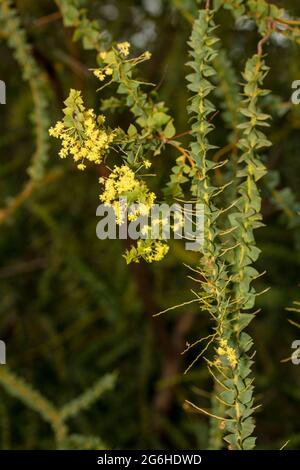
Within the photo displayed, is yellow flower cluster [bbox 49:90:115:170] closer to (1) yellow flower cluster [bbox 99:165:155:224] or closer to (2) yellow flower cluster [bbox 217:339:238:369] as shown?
(1) yellow flower cluster [bbox 99:165:155:224]

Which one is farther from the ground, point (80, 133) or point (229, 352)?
point (80, 133)

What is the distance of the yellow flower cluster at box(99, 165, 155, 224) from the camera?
1.14 feet

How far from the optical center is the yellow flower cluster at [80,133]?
350mm

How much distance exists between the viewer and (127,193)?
35cm

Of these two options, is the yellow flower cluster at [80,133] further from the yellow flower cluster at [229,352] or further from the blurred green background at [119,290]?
the blurred green background at [119,290]

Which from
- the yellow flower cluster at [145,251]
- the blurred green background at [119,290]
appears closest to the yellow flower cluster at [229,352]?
the yellow flower cluster at [145,251]

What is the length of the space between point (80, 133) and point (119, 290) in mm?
624

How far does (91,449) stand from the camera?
1.80ft

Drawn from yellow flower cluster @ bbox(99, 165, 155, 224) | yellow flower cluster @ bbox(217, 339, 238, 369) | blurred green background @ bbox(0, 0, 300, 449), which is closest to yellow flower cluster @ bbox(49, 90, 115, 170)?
yellow flower cluster @ bbox(99, 165, 155, 224)

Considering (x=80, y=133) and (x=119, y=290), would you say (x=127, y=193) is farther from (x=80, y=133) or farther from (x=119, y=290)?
(x=119, y=290)

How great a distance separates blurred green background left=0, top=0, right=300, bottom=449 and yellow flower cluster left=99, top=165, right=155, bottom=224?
383 mm

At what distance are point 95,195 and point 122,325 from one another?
250mm

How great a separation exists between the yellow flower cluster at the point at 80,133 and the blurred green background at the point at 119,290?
1.28ft

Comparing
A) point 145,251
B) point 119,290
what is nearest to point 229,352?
point 145,251
